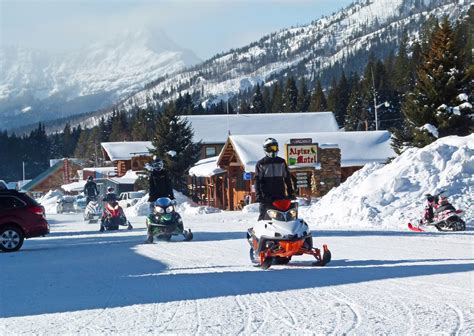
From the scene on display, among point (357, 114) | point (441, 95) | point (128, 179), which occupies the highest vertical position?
point (357, 114)

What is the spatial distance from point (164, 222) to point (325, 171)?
25987mm

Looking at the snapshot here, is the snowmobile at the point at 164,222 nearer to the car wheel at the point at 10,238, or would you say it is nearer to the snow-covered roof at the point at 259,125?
the car wheel at the point at 10,238

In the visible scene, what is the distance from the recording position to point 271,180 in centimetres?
1193

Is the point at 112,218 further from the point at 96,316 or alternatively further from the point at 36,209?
the point at 96,316

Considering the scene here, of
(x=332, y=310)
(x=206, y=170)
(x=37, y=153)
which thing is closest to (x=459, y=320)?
(x=332, y=310)

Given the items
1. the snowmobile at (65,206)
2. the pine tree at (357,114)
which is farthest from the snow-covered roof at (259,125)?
the snowmobile at (65,206)

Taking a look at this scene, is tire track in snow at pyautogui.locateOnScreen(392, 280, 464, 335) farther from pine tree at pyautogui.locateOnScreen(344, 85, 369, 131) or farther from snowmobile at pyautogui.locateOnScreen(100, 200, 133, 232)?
pine tree at pyautogui.locateOnScreen(344, 85, 369, 131)

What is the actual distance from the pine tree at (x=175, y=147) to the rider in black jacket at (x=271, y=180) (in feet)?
148

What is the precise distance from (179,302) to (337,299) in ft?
5.48

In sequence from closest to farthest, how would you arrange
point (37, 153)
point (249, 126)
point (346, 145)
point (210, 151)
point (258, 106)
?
point (346, 145), point (249, 126), point (210, 151), point (258, 106), point (37, 153)

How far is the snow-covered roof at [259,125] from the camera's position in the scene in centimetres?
8312

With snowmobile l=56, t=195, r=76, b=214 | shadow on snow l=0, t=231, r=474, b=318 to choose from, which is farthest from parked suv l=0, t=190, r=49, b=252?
snowmobile l=56, t=195, r=76, b=214

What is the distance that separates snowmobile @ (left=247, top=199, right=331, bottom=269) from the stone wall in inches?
1245

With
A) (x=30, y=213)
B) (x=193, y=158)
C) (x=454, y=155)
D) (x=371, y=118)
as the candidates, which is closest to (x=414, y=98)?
(x=454, y=155)
